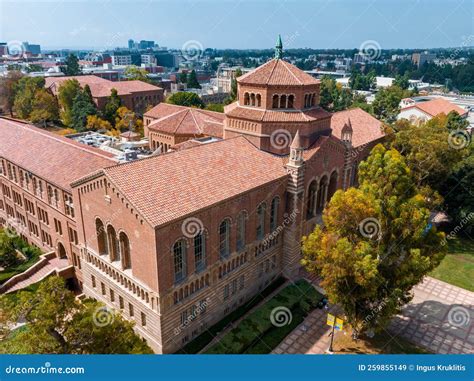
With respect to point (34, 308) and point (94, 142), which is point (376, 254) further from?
point (94, 142)

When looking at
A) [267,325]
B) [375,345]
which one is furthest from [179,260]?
[375,345]

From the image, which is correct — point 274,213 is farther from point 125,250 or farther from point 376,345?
point 125,250

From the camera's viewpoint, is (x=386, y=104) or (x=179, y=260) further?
(x=386, y=104)

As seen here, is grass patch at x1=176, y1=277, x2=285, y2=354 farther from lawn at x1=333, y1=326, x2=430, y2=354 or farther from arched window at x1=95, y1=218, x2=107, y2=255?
arched window at x1=95, y1=218, x2=107, y2=255

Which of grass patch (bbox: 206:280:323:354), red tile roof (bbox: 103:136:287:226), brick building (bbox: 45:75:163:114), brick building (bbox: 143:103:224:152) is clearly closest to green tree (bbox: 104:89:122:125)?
brick building (bbox: 45:75:163:114)

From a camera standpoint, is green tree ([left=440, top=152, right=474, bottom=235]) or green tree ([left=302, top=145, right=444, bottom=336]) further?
green tree ([left=440, top=152, right=474, bottom=235])

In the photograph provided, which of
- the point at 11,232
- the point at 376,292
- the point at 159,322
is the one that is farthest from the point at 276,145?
the point at 11,232
